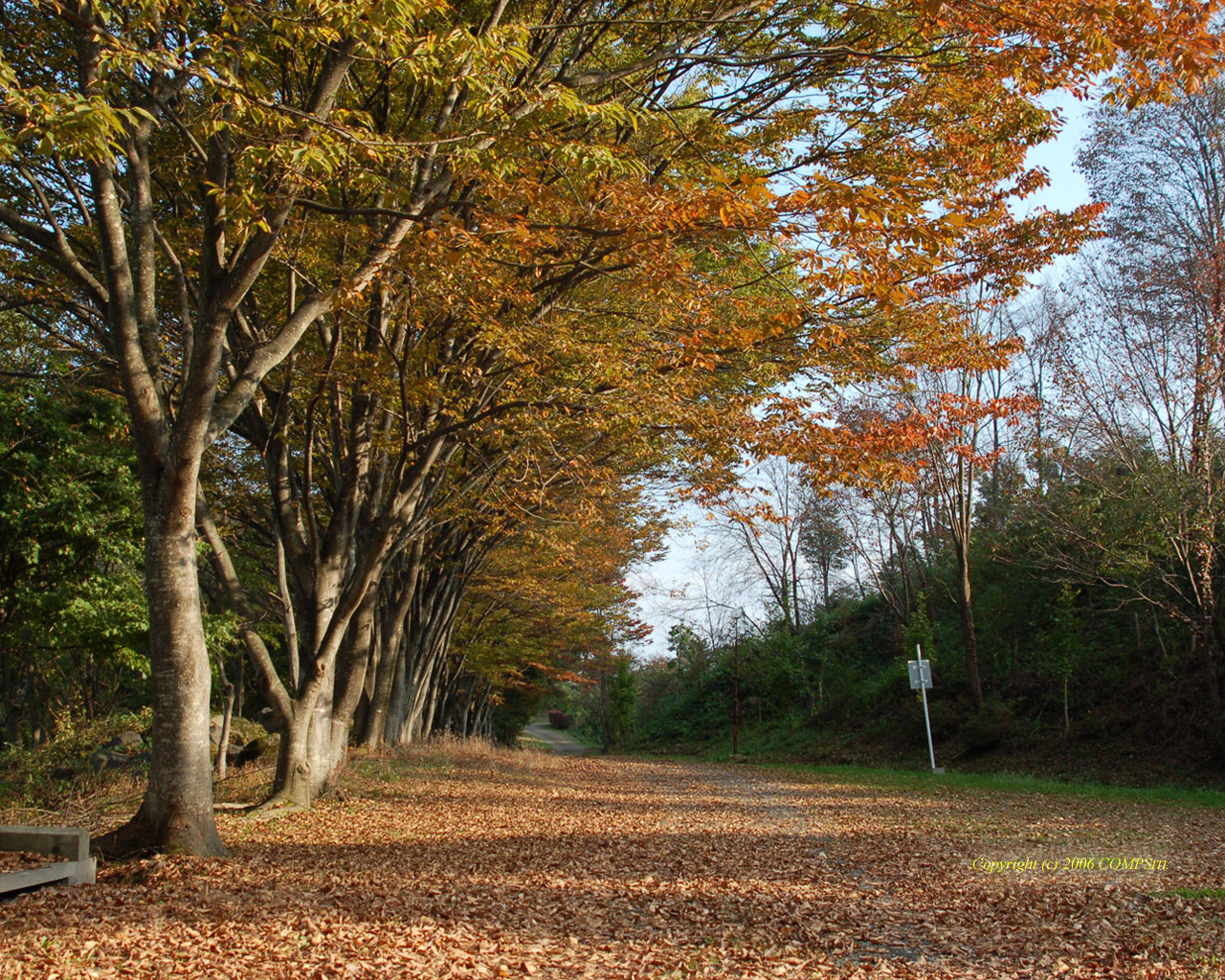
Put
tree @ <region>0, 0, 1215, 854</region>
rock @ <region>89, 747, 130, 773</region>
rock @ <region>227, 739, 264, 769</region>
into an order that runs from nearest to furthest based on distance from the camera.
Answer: tree @ <region>0, 0, 1215, 854</region> < rock @ <region>89, 747, 130, 773</region> < rock @ <region>227, 739, 264, 769</region>

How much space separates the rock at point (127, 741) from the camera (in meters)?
13.7

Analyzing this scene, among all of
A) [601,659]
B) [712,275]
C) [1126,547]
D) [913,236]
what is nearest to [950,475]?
[1126,547]

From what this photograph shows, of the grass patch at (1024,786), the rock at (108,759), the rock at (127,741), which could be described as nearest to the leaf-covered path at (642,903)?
the grass patch at (1024,786)

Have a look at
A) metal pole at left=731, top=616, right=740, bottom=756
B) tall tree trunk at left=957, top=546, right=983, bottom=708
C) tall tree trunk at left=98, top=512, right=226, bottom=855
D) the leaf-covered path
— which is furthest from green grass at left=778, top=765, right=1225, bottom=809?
tall tree trunk at left=98, top=512, right=226, bottom=855

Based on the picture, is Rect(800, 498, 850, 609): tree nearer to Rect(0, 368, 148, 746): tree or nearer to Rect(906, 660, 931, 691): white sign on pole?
Rect(906, 660, 931, 691): white sign on pole

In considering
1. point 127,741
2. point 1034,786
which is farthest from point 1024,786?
point 127,741

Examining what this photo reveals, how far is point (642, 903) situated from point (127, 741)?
491 inches

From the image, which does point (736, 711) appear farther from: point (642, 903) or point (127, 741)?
point (642, 903)

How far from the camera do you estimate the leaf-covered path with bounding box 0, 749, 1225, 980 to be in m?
3.96

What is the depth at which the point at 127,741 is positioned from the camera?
14203 mm

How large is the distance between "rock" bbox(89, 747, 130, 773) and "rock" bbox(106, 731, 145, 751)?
57cm

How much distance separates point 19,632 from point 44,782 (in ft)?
5.68

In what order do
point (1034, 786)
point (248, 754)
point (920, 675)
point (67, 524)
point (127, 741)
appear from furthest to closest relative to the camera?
point (920, 675) < point (127, 741) < point (248, 754) < point (1034, 786) < point (67, 524)

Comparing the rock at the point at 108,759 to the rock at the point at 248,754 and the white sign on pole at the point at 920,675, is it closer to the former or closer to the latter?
the rock at the point at 248,754
